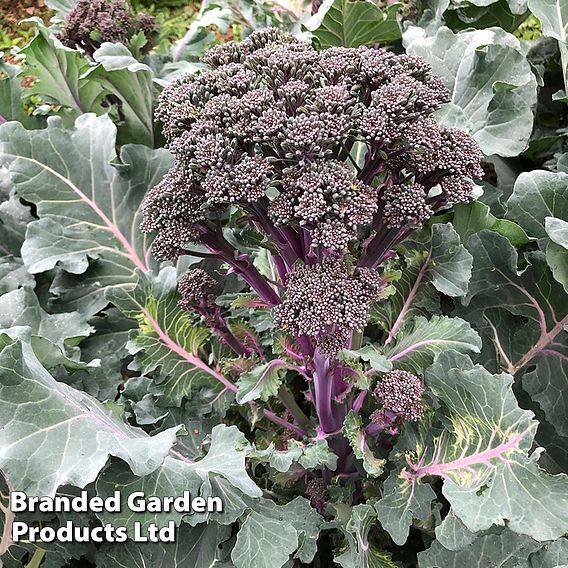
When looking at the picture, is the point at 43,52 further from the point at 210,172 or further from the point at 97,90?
the point at 210,172

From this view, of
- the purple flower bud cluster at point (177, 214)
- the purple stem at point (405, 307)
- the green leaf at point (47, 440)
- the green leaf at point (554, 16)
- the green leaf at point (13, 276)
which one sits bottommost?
the green leaf at point (13, 276)

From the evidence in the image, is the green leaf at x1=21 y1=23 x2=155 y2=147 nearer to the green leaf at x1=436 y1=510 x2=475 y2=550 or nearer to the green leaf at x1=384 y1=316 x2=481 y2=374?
the green leaf at x1=384 y1=316 x2=481 y2=374

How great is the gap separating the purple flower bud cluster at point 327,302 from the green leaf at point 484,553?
0.43 meters

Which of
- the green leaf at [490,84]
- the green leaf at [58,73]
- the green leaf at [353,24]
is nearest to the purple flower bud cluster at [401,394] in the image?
the green leaf at [490,84]

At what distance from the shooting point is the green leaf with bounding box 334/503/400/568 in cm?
104

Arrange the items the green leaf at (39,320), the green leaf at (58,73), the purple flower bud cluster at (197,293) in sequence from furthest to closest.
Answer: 1. the green leaf at (58,73)
2. the green leaf at (39,320)
3. the purple flower bud cluster at (197,293)

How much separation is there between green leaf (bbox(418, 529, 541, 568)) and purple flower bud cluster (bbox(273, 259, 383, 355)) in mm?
431

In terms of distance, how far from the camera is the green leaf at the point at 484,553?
109 cm

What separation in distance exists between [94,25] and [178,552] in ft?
4.63

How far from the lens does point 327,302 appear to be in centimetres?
92

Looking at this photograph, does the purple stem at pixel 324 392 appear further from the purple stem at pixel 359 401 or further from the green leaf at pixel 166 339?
the green leaf at pixel 166 339

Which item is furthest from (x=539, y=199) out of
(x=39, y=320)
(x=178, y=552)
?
(x=39, y=320)

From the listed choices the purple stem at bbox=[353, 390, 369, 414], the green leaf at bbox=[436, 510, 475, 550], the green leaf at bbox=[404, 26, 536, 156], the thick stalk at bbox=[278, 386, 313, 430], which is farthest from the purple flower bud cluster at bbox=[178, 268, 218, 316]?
the green leaf at bbox=[404, 26, 536, 156]

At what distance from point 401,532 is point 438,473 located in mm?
118
